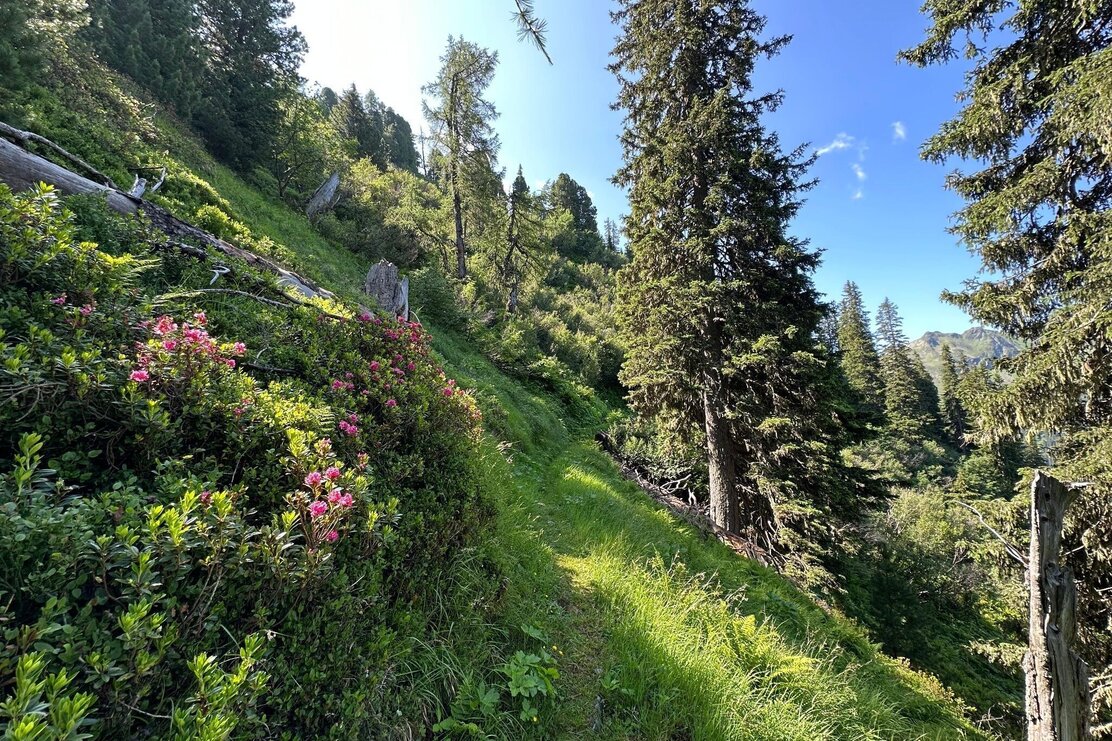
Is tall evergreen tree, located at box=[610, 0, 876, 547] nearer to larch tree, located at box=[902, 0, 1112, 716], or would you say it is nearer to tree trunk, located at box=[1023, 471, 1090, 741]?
larch tree, located at box=[902, 0, 1112, 716]

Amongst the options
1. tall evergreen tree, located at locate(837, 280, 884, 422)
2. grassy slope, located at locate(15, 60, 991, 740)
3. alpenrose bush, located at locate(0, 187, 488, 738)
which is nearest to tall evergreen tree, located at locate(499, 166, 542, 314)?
grassy slope, located at locate(15, 60, 991, 740)

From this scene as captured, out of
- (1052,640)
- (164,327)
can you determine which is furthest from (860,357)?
(164,327)

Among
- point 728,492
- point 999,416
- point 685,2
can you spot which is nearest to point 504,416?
point 728,492

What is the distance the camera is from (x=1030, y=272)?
517 cm

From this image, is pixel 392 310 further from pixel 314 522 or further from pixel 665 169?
pixel 314 522

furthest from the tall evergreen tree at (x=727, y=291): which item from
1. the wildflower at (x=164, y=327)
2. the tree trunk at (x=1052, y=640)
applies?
the wildflower at (x=164, y=327)

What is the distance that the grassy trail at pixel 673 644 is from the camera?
2785mm

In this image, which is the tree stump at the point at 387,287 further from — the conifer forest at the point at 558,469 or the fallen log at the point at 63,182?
the fallen log at the point at 63,182

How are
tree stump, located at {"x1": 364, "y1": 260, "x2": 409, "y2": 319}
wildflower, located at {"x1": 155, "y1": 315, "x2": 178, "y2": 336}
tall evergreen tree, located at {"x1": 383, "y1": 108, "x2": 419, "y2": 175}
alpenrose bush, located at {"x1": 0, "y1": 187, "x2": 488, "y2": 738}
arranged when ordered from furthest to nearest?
tall evergreen tree, located at {"x1": 383, "y1": 108, "x2": 419, "y2": 175} < tree stump, located at {"x1": 364, "y1": 260, "x2": 409, "y2": 319} < wildflower, located at {"x1": 155, "y1": 315, "x2": 178, "y2": 336} < alpenrose bush, located at {"x1": 0, "y1": 187, "x2": 488, "y2": 738}

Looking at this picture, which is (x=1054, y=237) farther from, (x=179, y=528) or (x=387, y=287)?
(x=387, y=287)

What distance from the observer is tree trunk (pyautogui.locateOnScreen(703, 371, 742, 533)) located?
8055 millimetres

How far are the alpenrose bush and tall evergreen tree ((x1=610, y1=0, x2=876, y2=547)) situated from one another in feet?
20.6

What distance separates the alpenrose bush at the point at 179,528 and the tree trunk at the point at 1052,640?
433 centimetres

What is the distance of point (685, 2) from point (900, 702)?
12.1 metres
